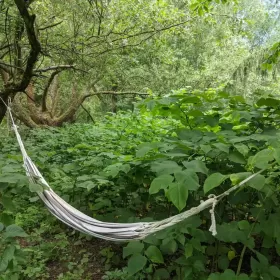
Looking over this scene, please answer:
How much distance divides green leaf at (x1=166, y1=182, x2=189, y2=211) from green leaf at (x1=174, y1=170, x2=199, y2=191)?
0.05 ft

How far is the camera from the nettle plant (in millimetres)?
1063

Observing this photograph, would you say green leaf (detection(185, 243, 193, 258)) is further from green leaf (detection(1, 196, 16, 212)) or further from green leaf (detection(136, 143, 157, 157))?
green leaf (detection(1, 196, 16, 212))

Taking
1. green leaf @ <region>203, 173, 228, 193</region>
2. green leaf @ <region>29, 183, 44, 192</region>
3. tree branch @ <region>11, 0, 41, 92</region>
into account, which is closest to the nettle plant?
green leaf @ <region>203, 173, 228, 193</region>

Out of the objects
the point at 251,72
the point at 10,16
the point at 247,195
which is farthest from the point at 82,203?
the point at 251,72

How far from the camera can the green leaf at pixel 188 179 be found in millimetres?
1038

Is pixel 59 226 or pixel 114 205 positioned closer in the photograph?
pixel 114 205

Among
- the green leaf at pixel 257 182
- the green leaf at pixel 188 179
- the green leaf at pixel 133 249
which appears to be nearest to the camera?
the green leaf at pixel 257 182

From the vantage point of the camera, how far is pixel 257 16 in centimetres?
1163

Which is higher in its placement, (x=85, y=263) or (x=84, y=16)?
(x=84, y=16)

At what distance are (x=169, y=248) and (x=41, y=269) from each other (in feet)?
3.05

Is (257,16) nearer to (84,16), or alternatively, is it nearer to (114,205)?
(84,16)

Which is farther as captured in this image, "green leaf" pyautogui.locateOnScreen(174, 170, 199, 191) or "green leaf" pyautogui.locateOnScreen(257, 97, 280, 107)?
"green leaf" pyautogui.locateOnScreen(257, 97, 280, 107)

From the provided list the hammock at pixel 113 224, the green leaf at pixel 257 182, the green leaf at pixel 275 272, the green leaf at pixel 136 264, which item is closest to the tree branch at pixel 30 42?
the hammock at pixel 113 224

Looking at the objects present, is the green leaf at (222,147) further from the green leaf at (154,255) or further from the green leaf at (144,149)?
the green leaf at (154,255)
